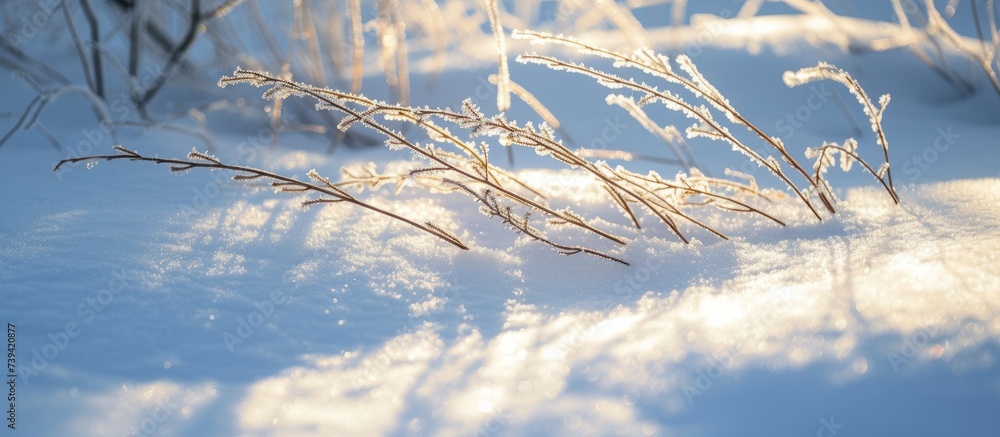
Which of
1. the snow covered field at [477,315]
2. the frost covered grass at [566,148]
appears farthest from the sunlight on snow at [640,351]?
the frost covered grass at [566,148]

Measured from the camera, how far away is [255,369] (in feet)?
2.78

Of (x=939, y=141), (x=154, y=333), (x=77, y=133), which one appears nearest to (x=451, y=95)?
(x=77, y=133)

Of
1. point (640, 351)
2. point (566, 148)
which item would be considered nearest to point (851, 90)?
point (566, 148)

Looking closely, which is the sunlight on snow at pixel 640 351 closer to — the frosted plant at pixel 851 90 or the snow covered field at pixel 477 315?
the snow covered field at pixel 477 315

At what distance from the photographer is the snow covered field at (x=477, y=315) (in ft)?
2.39

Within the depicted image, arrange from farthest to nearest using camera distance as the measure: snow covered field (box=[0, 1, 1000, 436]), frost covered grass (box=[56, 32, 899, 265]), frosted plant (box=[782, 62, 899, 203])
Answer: frosted plant (box=[782, 62, 899, 203]) → frost covered grass (box=[56, 32, 899, 265]) → snow covered field (box=[0, 1, 1000, 436])

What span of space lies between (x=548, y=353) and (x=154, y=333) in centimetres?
52

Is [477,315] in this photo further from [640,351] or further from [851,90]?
[851,90]

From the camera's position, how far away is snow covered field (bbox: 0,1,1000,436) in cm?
73

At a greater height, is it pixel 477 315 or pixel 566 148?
pixel 566 148

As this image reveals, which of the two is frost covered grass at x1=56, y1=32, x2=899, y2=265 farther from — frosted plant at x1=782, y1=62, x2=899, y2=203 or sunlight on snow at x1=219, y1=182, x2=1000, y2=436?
sunlight on snow at x1=219, y1=182, x2=1000, y2=436

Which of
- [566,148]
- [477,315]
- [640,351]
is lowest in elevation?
[640,351]

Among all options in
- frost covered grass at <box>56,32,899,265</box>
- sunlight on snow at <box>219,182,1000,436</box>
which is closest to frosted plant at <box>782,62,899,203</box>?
frost covered grass at <box>56,32,899,265</box>

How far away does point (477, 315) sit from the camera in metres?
0.99
